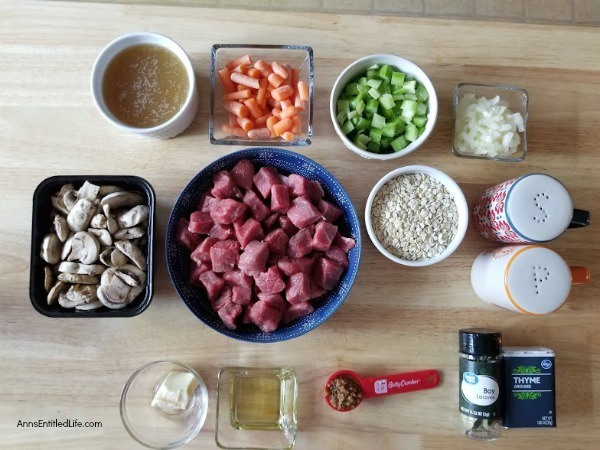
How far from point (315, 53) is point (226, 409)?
0.99 m

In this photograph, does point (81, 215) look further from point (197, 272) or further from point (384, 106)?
point (384, 106)

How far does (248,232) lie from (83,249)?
1.30ft

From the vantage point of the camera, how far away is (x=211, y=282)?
4.32 feet

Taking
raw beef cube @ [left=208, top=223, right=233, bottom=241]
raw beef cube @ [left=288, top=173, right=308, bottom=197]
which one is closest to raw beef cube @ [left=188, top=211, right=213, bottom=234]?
raw beef cube @ [left=208, top=223, right=233, bottom=241]

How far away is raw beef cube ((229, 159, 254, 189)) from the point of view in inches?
53.3

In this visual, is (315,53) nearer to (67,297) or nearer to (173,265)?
(173,265)

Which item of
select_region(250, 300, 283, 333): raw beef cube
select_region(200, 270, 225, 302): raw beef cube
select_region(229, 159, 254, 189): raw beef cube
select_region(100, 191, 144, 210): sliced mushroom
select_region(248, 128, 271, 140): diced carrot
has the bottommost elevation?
select_region(250, 300, 283, 333): raw beef cube

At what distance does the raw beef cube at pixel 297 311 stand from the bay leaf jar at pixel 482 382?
0.42 m

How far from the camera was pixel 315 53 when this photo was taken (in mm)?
1489

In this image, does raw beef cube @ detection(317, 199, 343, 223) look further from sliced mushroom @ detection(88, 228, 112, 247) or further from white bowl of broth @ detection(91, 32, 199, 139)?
sliced mushroom @ detection(88, 228, 112, 247)

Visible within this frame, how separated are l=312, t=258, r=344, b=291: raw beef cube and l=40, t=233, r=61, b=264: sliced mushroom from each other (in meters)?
0.63

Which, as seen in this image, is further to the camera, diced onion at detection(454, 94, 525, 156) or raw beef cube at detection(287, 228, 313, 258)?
diced onion at detection(454, 94, 525, 156)

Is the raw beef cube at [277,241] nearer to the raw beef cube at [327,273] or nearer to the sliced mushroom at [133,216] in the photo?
the raw beef cube at [327,273]

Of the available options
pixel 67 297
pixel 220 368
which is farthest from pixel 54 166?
pixel 220 368
